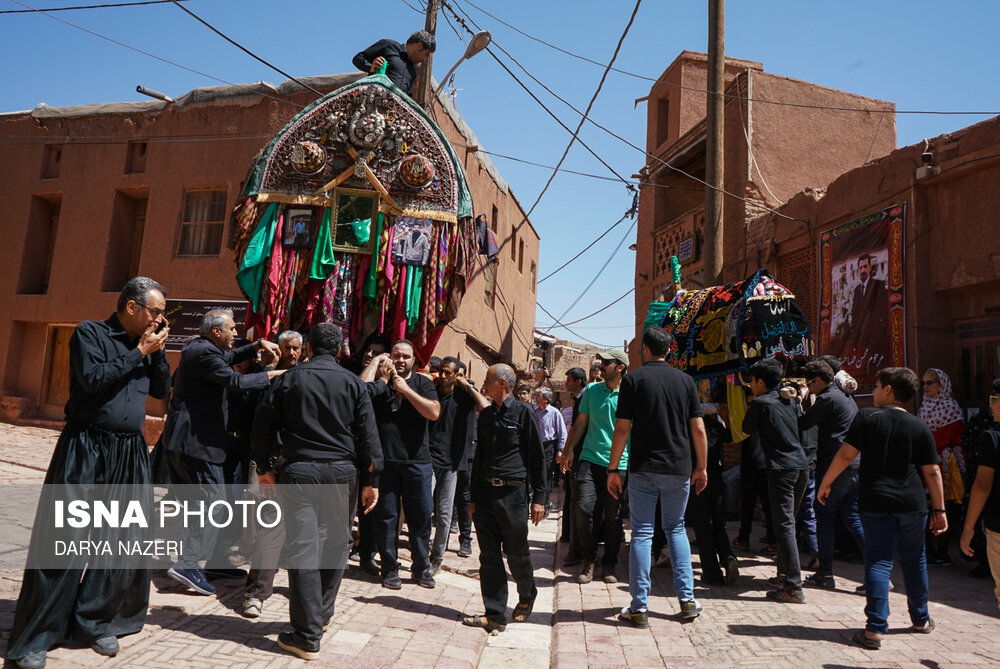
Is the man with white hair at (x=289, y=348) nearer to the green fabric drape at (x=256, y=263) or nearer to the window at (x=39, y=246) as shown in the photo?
Answer: the green fabric drape at (x=256, y=263)

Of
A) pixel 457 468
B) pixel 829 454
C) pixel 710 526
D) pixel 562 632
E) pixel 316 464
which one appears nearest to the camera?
pixel 316 464

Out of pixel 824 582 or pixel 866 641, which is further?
pixel 824 582

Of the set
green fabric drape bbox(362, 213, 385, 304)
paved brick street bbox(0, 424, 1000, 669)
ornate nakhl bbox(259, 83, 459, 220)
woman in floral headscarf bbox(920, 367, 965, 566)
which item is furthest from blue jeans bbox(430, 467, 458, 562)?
woman in floral headscarf bbox(920, 367, 965, 566)

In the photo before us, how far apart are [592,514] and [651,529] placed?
1324 mm

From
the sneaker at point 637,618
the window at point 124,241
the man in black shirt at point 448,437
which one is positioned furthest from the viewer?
the window at point 124,241

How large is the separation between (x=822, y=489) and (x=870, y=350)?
4.60m

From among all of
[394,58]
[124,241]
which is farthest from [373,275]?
[124,241]

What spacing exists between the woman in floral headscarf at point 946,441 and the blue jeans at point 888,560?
9.05 feet

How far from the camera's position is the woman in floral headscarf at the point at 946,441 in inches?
262

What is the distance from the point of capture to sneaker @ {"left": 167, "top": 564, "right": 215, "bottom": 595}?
14.9 feet

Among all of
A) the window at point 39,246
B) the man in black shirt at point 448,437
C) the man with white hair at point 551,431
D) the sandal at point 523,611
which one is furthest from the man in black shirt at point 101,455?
the window at point 39,246

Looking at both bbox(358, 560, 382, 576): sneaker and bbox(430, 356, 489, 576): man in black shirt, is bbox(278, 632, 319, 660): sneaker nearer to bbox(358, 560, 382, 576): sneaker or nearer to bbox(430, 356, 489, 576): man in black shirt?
bbox(358, 560, 382, 576): sneaker

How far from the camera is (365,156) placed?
6887 millimetres

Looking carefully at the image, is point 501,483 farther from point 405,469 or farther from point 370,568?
point 370,568
